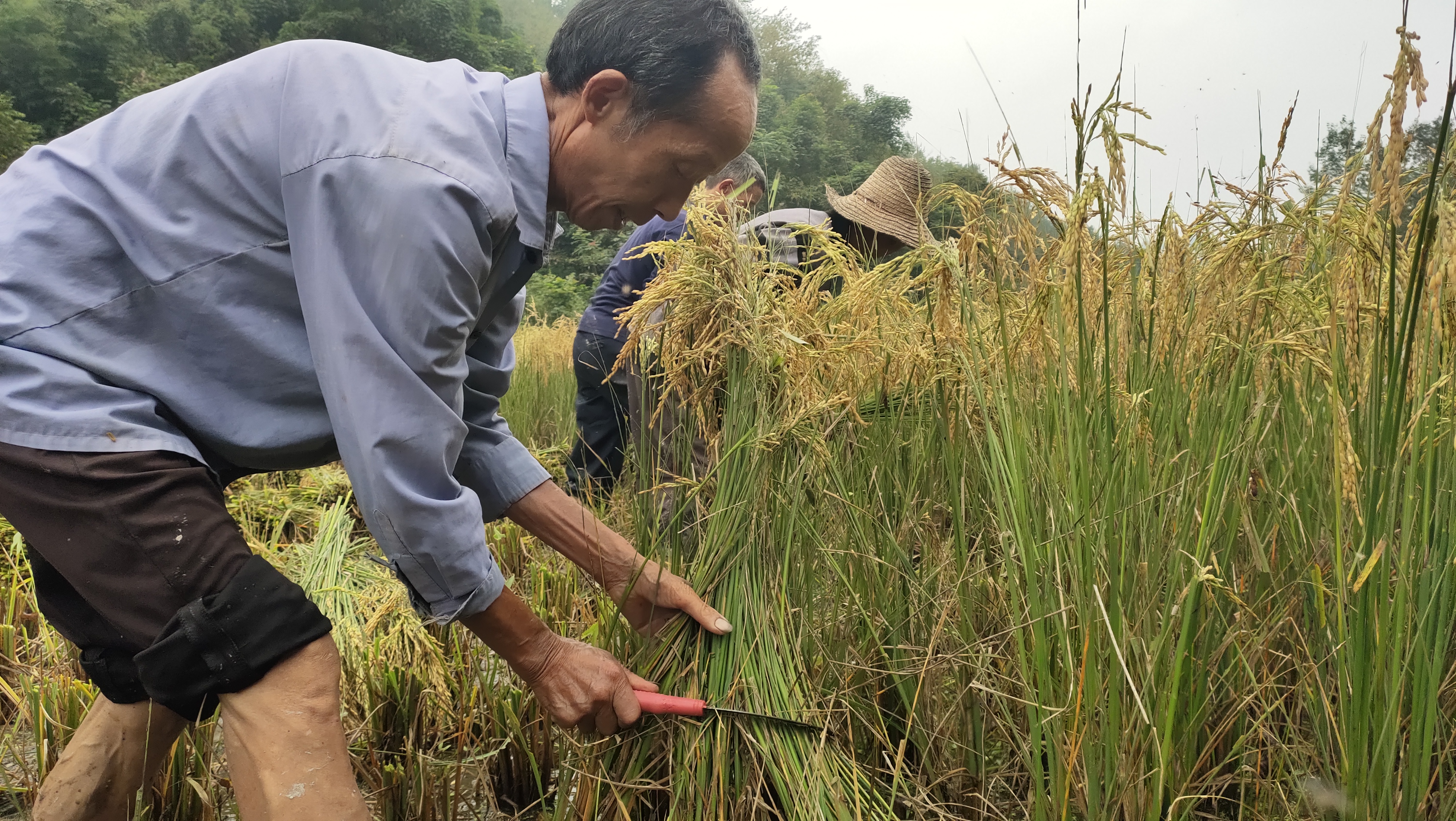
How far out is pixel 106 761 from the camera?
169 centimetres

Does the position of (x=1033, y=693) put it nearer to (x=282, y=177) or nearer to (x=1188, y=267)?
(x=1188, y=267)

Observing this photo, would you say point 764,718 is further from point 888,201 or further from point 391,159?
point 888,201

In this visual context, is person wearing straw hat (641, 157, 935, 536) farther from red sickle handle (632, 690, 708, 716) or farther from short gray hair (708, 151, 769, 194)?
red sickle handle (632, 690, 708, 716)

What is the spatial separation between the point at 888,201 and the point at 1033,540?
2.52 meters

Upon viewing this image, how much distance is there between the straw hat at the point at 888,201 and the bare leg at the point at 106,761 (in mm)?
2657

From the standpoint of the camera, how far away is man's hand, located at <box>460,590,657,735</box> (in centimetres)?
148

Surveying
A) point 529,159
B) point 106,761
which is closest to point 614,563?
point 529,159

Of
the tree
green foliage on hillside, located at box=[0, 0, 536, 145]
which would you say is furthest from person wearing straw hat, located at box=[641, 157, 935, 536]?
green foliage on hillside, located at box=[0, 0, 536, 145]

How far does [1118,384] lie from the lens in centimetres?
144

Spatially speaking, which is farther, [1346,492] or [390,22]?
[390,22]

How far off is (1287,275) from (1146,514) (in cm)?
64

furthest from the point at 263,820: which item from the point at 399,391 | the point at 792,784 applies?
the point at 792,784


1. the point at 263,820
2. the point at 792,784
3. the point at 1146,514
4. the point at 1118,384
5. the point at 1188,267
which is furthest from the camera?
the point at 1188,267

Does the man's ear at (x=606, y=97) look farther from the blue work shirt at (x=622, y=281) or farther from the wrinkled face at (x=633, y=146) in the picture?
the blue work shirt at (x=622, y=281)
